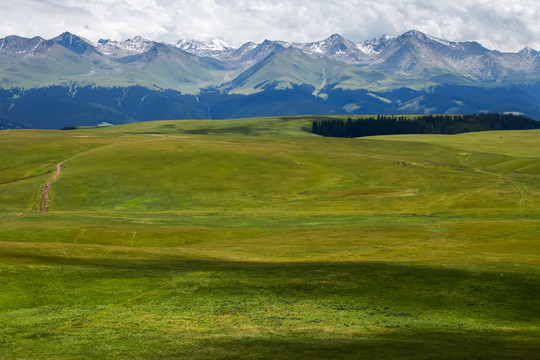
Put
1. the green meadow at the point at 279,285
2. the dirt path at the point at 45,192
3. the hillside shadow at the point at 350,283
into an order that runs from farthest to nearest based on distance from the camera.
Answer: the dirt path at the point at 45,192 → the hillside shadow at the point at 350,283 → the green meadow at the point at 279,285

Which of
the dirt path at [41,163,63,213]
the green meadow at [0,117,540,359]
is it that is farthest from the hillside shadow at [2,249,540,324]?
the dirt path at [41,163,63,213]

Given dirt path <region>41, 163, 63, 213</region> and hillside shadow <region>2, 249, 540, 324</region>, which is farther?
dirt path <region>41, 163, 63, 213</region>

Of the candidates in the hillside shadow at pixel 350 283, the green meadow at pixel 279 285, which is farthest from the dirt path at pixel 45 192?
the hillside shadow at pixel 350 283

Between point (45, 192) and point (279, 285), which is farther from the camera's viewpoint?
point (45, 192)

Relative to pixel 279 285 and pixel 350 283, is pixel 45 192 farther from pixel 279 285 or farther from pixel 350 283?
pixel 350 283

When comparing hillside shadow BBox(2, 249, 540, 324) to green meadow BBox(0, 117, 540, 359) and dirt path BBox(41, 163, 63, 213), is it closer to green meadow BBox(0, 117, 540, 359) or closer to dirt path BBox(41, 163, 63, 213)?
green meadow BBox(0, 117, 540, 359)

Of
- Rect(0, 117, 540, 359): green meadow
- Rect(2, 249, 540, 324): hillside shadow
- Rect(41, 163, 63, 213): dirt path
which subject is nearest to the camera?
Rect(0, 117, 540, 359): green meadow

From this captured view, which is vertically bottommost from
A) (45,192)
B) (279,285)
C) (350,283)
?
(45,192)

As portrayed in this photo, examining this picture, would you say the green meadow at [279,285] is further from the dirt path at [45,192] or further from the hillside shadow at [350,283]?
the dirt path at [45,192]

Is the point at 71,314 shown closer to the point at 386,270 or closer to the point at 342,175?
the point at 386,270

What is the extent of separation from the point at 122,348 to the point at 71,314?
30.9ft

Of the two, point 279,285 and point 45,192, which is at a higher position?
point 279,285

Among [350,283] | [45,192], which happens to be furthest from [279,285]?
[45,192]

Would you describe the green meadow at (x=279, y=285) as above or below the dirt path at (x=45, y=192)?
above
